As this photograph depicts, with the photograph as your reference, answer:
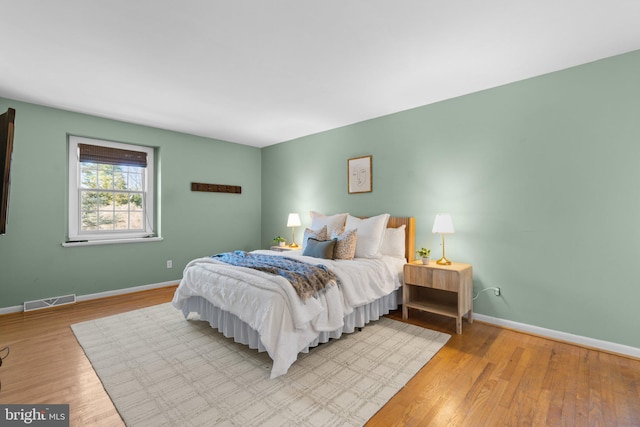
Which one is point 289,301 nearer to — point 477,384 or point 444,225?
point 477,384

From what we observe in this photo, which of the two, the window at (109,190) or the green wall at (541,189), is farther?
the window at (109,190)

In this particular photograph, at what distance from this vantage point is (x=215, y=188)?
202 inches

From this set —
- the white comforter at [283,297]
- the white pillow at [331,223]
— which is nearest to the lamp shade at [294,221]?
the white pillow at [331,223]

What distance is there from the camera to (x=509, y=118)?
2.95 meters

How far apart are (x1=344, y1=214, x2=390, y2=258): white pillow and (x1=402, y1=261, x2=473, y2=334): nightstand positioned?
44 centimetres

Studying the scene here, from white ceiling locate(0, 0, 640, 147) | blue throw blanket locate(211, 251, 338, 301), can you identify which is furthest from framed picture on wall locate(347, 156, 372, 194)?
blue throw blanket locate(211, 251, 338, 301)

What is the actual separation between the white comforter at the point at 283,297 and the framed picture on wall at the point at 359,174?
4.22 ft

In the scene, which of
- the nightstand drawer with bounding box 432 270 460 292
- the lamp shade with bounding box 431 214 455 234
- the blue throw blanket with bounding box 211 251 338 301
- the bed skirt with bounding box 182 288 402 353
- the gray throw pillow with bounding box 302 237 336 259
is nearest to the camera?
the blue throw blanket with bounding box 211 251 338 301

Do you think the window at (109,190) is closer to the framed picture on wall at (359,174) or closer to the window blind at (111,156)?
the window blind at (111,156)

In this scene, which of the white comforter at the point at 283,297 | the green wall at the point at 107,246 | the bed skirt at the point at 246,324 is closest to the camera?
the white comforter at the point at 283,297

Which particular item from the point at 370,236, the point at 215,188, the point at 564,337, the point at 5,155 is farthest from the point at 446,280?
the point at 215,188

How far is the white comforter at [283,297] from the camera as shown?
6.94 feet

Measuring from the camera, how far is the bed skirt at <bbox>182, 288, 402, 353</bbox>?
2.48 m

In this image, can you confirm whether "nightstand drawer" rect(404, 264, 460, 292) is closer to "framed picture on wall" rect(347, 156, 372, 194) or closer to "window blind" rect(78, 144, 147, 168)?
"framed picture on wall" rect(347, 156, 372, 194)
